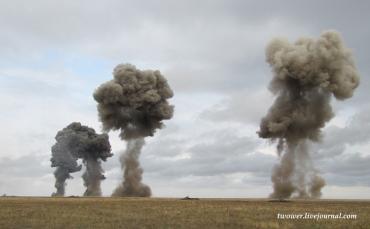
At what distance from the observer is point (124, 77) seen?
126688mm

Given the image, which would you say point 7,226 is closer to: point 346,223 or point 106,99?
point 346,223

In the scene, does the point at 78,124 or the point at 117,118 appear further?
the point at 78,124

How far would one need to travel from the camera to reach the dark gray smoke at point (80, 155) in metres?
151

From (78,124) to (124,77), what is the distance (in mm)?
40811

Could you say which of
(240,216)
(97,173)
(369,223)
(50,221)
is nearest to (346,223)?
(369,223)

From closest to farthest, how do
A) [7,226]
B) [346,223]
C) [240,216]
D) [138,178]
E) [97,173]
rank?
[7,226]
[346,223]
[240,216]
[138,178]
[97,173]

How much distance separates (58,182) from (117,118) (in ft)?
151

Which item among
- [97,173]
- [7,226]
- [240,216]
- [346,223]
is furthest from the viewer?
[97,173]

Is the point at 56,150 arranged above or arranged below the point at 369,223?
above

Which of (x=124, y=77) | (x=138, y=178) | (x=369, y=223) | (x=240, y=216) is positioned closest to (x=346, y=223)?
(x=369, y=223)

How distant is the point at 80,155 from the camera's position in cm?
15375

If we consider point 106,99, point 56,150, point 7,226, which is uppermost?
point 106,99

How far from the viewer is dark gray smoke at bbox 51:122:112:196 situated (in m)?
151

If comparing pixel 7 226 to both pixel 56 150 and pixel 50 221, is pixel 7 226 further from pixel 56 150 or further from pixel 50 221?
pixel 56 150
